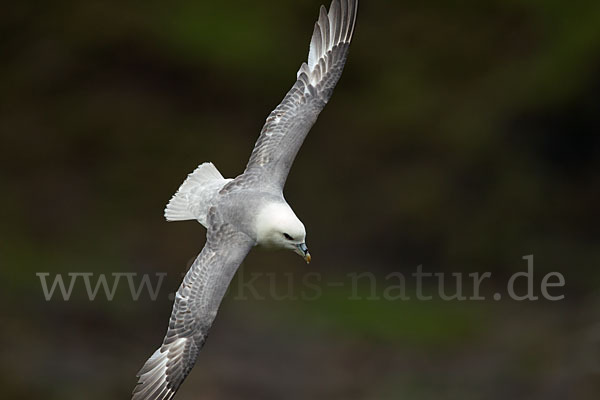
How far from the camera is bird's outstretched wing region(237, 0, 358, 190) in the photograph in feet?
26.8

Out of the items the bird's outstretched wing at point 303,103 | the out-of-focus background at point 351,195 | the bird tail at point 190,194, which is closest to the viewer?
the bird's outstretched wing at point 303,103

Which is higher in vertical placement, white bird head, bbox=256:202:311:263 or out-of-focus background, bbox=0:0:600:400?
out-of-focus background, bbox=0:0:600:400

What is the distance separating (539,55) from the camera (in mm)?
14531

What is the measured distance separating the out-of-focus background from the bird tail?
3947mm

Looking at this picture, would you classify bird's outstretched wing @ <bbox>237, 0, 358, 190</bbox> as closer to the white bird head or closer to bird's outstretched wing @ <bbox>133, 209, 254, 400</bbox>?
the white bird head

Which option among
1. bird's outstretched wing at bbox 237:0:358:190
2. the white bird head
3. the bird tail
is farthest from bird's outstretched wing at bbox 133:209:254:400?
the bird tail

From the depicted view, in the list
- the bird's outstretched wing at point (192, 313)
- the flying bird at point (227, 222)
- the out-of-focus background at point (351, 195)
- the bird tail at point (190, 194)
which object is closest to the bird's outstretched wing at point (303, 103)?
the flying bird at point (227, 222)

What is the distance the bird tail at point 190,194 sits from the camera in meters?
8.38

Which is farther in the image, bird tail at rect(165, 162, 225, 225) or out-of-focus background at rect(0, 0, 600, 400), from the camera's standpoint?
out-of-focus background at rect(0, 0, 600, 400)

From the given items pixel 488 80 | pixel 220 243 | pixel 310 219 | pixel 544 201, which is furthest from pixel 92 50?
pixel 220 243

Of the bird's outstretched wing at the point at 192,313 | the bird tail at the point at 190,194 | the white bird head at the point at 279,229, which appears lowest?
the bird's outstretched wing at the point at 192,313

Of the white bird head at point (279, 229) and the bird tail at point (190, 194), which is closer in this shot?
the white bird head at point (279, 229)

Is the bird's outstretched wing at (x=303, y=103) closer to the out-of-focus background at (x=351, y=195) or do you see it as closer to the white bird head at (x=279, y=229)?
the white bird head at (x=279, y=229)

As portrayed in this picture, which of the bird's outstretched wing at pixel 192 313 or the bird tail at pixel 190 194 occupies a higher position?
the bird tail at pixel 190 194
